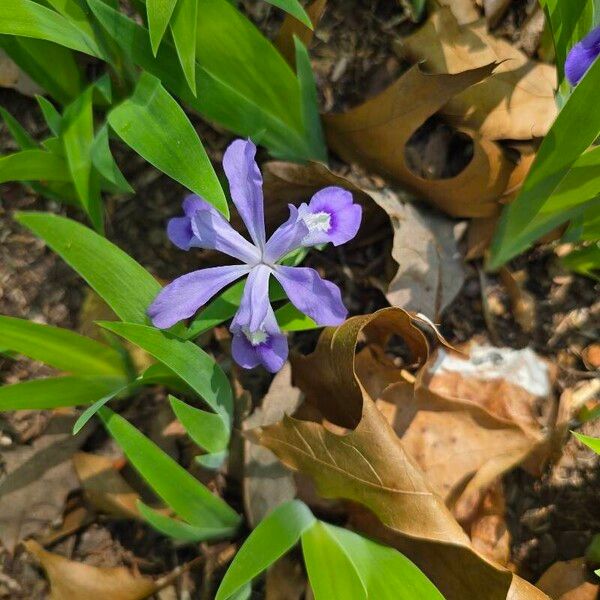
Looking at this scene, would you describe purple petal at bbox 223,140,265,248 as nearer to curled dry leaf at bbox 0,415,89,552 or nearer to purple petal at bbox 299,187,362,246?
purple petal at bbox 299,187,362,246

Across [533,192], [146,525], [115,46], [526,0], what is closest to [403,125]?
[533,192]

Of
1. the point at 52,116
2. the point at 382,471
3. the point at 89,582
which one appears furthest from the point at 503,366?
the point at 52,116

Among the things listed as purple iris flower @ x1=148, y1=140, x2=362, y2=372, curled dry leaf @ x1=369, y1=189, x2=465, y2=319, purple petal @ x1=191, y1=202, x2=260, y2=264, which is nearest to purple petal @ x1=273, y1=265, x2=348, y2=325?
purple iris flower @ x1=148, y1=140, x2=362, y2=372

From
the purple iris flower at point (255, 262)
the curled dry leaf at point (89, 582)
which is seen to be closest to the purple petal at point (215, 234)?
the purple iris flower at point (255, 262)

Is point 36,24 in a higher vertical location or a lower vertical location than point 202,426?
higher

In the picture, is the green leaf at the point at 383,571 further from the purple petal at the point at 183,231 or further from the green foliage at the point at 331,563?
the purple petal at the point at 183,231

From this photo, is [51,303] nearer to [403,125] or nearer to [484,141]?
[403,125]

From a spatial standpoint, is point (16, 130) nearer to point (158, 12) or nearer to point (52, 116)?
point (52, 116)
